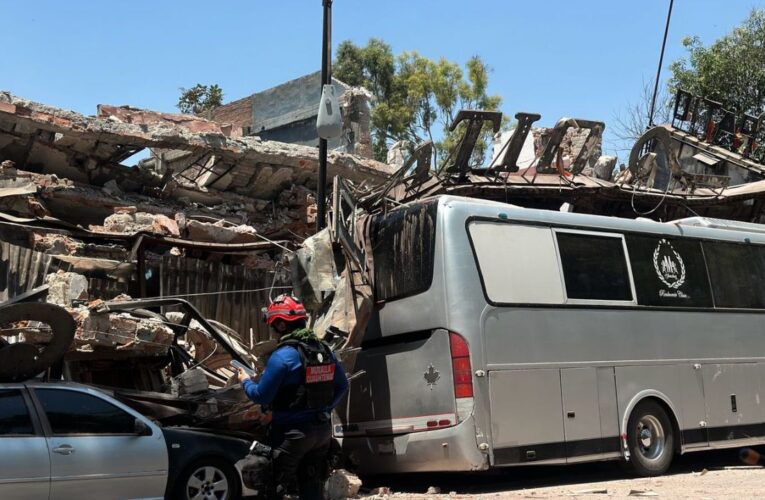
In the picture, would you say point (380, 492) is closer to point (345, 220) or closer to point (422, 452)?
point (422, 452)

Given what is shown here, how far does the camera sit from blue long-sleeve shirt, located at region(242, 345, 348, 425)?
5.94 m

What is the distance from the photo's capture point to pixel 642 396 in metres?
9.53

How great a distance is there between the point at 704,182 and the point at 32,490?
1425 cm

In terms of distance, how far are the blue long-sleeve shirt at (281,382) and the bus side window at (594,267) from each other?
4.08 meters

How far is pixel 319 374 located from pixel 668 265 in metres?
5.93

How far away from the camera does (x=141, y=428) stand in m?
6.89

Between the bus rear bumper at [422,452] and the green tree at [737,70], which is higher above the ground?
the green tree at [737,70]

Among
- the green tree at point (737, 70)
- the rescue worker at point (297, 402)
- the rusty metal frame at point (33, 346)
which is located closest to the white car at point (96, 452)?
the rusty metal frame at point (33, 346)

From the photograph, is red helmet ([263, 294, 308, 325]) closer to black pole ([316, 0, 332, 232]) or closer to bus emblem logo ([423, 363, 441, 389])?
bus emblem logo ([423, 363, 441, 389])

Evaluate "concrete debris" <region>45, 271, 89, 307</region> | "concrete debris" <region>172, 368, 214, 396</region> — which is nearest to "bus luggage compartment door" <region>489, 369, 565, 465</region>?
"concrete debris" <region>172, 368, 214, 396</region>

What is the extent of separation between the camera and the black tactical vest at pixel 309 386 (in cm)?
604

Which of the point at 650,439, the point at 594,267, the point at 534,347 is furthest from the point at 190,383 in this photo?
the point at 650,439

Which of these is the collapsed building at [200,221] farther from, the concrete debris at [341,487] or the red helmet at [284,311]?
the red helmet at [284,311]

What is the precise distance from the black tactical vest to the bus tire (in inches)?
183
